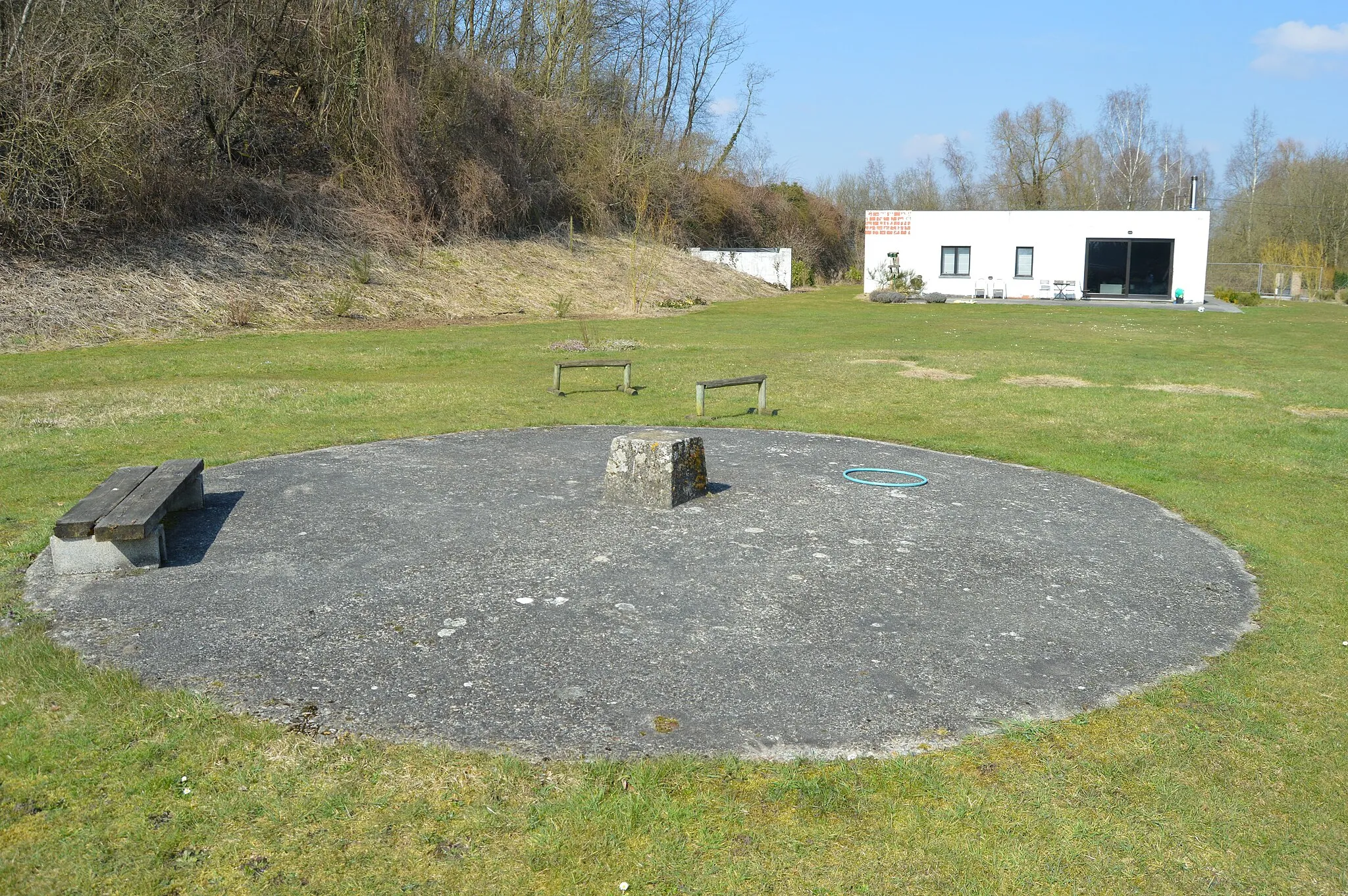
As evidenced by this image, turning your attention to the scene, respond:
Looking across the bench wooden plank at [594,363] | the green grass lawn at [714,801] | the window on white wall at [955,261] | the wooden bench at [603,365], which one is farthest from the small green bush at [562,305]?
the green grass lawn at [714,801]

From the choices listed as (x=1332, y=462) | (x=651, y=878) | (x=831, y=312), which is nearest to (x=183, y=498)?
(x=651, y=878)

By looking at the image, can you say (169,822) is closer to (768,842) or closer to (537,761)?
(537,761)

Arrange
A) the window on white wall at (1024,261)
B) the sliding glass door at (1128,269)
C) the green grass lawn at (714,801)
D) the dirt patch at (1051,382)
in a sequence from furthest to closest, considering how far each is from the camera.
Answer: the sliding glass door at (1128,269), the window on white wall at (1024,261), the dirt patch at (1051,382), the green grass lawn at (714,801)

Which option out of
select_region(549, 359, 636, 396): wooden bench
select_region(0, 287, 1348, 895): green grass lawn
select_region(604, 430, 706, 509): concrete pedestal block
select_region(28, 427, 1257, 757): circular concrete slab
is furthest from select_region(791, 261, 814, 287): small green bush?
select_region(0, 287, 1348, 895): green grass lawn

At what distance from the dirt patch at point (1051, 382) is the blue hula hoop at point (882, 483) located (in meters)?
6.59

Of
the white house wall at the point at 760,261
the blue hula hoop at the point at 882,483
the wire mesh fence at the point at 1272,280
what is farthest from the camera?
the white house wall at the point at 760,261

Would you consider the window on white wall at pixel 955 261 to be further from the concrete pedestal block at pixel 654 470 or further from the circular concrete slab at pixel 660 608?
the concrete pedestal block at pixel 654 470

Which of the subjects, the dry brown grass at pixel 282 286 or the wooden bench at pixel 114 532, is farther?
the dry brown grass at pixel 282 286

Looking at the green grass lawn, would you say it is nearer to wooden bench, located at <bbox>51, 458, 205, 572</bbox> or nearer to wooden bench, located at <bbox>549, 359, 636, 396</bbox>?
wooden bench, located at <bbox>51, 458, 205, 572</bbox>

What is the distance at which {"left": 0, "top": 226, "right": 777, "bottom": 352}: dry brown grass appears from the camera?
19.5m

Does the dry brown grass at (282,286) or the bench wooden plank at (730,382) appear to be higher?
the dry brown grass at (282,286)

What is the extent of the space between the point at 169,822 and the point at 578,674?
171cm

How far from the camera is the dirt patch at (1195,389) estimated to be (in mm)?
13609

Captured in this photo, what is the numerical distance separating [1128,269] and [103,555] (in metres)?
41.5
